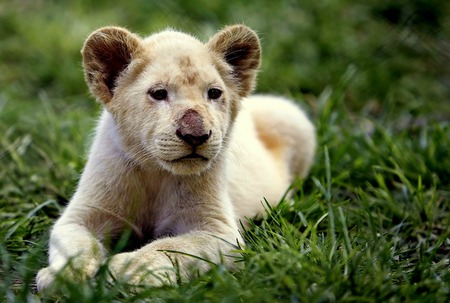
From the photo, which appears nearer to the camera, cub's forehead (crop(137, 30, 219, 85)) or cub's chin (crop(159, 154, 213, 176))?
cub's chin (crop(159, 154, 213, 176))

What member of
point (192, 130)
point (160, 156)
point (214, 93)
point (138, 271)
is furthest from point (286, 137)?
point (138, 271)

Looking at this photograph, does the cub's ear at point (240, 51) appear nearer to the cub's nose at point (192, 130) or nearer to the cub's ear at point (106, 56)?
the cub's ear at point (106, 56)

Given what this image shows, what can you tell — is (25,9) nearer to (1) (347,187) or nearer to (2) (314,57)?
(2) (314,57)

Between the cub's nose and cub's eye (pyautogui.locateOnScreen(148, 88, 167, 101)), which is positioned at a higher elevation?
cub's eye (pyautogui.locateOnScreen(148, 88, 167, 101))

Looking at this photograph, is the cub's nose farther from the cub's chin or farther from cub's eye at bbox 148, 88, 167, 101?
cub's eye at bbox 148, 88, 167, 101

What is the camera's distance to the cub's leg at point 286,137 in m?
7.57

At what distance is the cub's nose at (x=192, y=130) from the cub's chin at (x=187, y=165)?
0.51ft

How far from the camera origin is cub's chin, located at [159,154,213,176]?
5223 mm

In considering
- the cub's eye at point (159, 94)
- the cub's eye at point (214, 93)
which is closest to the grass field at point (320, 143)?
the cub's eye at point (214, 93)

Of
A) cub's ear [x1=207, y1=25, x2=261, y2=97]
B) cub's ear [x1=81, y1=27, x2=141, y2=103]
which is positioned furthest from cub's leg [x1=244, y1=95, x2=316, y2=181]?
cub's ear [x1=81, y1=27, x2=141, y2=103]

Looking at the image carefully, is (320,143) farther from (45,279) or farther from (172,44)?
(45,279)

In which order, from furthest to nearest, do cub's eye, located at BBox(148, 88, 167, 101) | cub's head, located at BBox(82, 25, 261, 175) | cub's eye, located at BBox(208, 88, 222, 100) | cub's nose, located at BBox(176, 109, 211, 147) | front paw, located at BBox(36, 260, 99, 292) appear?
cub's eye, located at BBox(208, 88, 222, 100), cub's eye, located at BBox(148, 88, 167, 101), cub's head, located at BBox(82, 25, 261, 175), cub's nose, located at BBox(176, 109, 211, 147), front paw, located at BBox(36, 260, 99, 292)

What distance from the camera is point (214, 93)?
18.0ft

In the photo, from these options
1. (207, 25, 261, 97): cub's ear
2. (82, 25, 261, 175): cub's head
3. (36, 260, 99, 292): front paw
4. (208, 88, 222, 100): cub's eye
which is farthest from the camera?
(207, 25, 261, 97): cub's ear
